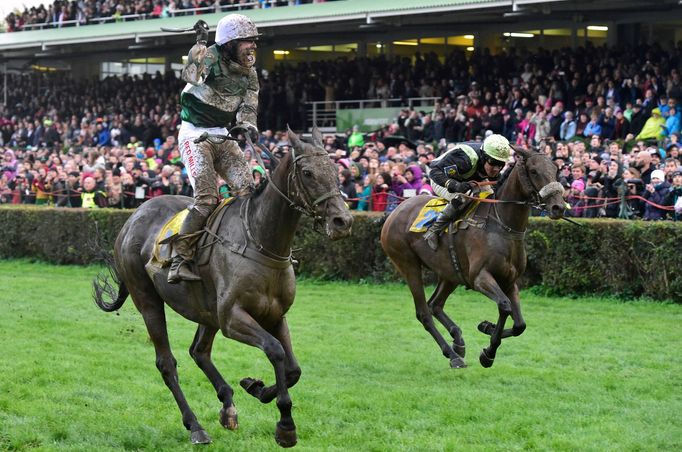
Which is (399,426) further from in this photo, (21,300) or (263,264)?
(21,300)

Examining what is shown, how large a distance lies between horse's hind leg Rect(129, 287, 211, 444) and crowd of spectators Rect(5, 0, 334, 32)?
2182cm

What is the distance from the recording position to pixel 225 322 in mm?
6379

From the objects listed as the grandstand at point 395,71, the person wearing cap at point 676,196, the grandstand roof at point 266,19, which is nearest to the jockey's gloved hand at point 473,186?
the person wearing cap at point 676,196

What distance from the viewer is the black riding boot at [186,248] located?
682cm

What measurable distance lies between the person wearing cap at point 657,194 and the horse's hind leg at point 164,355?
8.11 m

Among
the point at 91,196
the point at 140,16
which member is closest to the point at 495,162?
the point at 91,196

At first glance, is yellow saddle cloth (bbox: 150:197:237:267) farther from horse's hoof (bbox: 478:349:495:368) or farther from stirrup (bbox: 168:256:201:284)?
horse's hoof (bbox: 478:349:495:368)

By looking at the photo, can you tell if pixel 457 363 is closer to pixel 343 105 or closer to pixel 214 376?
pixel 214 376

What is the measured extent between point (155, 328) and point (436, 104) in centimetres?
1587

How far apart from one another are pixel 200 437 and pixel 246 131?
6.50 ft

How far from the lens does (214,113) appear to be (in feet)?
23.7

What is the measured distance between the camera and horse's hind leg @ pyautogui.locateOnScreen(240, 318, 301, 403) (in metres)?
6.33

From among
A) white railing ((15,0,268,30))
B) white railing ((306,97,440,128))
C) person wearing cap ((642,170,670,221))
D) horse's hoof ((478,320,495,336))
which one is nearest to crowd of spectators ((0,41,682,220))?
person wearing cap ((642,170,670,221))

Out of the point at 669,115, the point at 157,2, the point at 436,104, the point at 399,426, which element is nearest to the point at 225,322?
the point at 399,426
